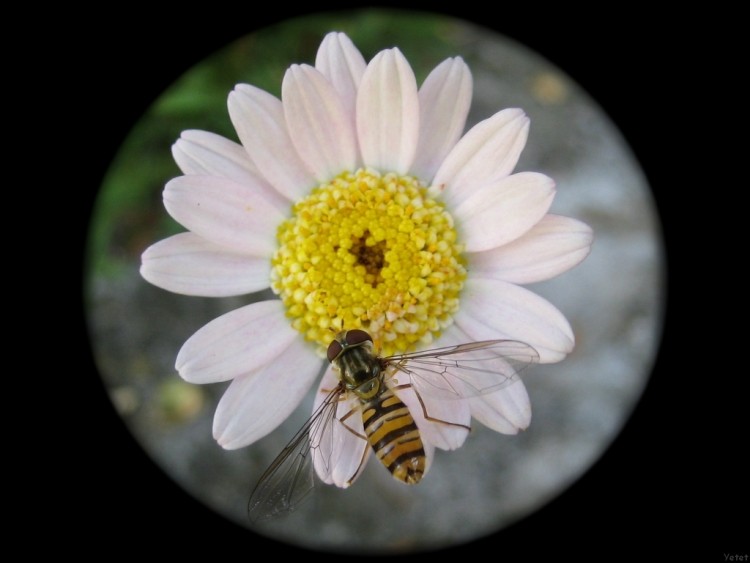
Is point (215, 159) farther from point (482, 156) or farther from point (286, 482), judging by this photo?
point (286, 482)

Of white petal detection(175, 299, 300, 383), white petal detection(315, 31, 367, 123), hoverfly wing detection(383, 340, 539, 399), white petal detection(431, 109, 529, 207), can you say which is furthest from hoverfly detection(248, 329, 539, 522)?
white petal detection(315, 31, 367, 123)

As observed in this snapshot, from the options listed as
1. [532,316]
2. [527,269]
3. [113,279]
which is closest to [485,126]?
[527,269]

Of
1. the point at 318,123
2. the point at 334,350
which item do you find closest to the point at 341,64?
the point at 318,123

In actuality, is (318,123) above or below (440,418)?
above

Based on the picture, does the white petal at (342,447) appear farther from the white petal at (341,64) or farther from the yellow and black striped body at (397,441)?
the white petal at (341,64)

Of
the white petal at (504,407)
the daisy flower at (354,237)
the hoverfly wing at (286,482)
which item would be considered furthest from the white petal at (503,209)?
the hoverfly wing at (286,482)

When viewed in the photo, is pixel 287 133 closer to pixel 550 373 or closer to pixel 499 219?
pixel 499 219
